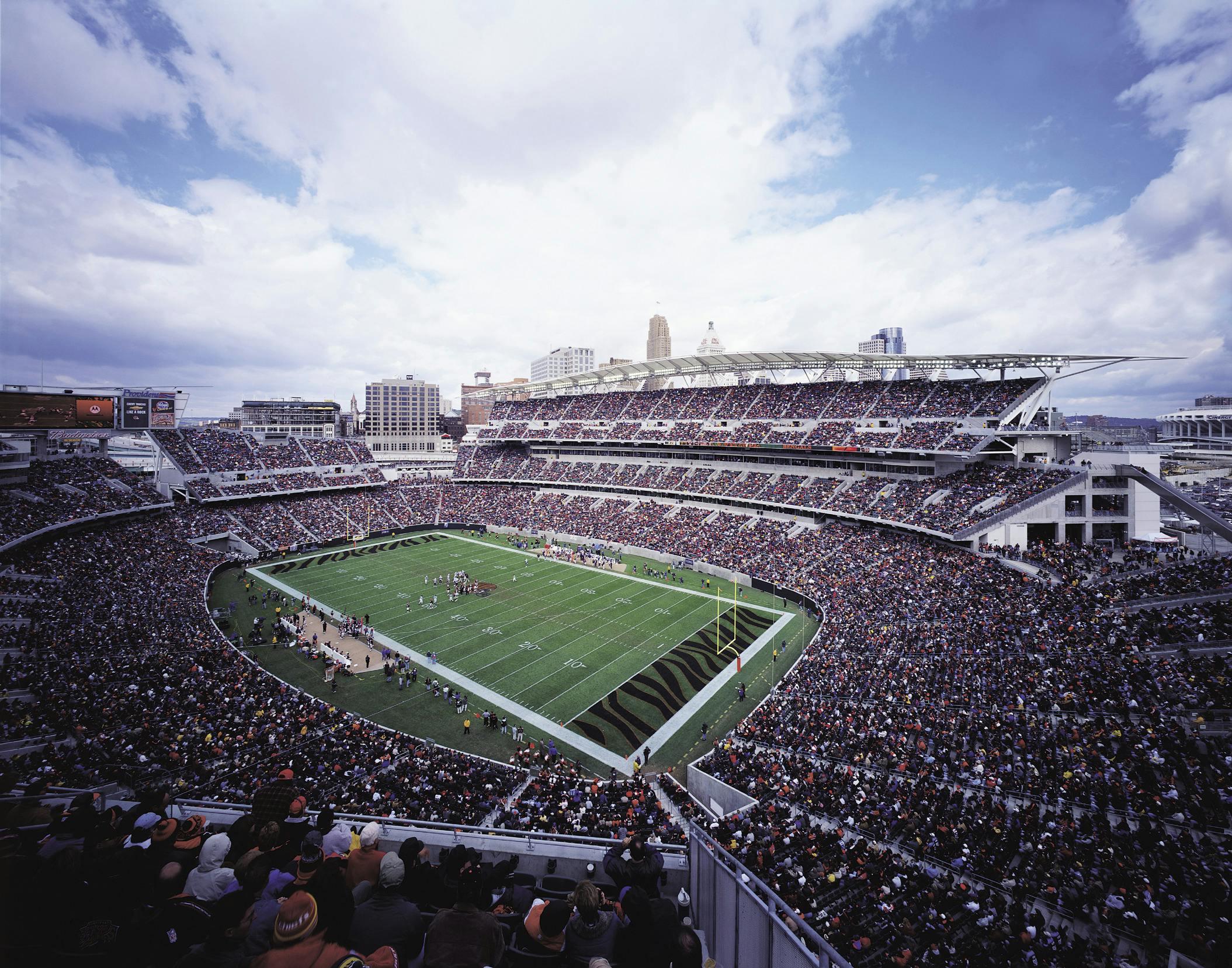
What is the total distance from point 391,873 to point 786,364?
50.1 metres

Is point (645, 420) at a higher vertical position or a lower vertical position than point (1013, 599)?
higher

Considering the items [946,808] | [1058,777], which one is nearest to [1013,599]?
[1058,777]

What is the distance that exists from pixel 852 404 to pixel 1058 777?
1447 inches

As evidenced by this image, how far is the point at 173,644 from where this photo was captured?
2317cm

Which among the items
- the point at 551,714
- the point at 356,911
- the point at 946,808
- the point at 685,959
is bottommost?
the point at 551,714

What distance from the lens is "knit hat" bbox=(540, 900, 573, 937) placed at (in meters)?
4.15

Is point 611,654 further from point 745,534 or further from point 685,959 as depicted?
point 685,959

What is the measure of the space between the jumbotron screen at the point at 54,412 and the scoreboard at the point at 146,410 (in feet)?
4.51

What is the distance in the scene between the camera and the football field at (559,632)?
72.7 ft

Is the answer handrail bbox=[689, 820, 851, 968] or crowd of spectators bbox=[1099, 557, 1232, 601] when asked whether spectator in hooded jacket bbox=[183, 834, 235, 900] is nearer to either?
handrail bbox=[689, 820, 851, 968]

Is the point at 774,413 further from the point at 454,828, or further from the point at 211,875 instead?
the point at 211,875

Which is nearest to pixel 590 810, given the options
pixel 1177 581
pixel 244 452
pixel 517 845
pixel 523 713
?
pixel 517 845

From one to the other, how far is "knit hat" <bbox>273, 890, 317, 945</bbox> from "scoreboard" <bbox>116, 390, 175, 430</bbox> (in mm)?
58859

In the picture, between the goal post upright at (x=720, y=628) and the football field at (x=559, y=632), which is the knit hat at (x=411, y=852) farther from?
the goal post upright at (x=720, y=628)
